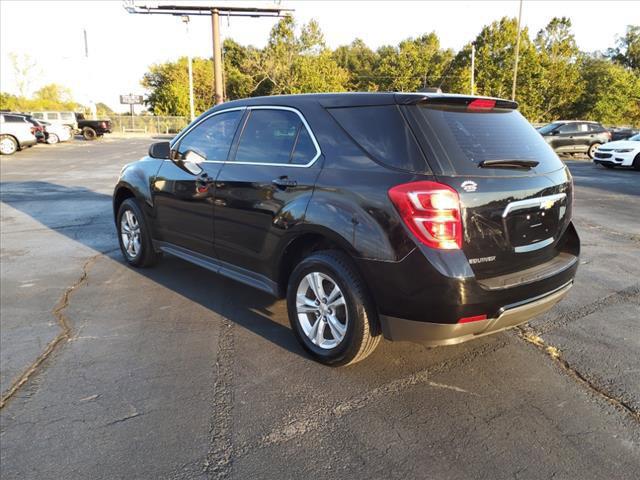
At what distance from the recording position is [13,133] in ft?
72.1

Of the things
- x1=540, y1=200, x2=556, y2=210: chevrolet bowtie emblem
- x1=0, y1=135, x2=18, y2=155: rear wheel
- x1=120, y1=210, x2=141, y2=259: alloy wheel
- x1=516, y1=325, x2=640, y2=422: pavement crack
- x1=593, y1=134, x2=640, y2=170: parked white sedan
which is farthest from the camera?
x1=0, y1=135, x2=18, y2=155: rear wheel

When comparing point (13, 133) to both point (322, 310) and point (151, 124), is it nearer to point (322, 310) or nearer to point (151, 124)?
point (322, 310)

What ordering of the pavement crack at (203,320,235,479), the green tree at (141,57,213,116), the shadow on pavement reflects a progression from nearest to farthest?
the pavement crack at (203,320,235,479) → the shadow on pavement → the green tree at (141,57,213,116)

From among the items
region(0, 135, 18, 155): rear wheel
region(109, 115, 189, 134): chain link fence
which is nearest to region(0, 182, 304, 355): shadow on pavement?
region(0, 135, 18, 155): rear wheel

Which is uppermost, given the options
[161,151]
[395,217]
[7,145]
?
[161,151]

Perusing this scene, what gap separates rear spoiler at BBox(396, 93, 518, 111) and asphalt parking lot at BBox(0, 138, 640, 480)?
67.7 inches

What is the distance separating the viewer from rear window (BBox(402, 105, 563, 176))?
9.34 ft

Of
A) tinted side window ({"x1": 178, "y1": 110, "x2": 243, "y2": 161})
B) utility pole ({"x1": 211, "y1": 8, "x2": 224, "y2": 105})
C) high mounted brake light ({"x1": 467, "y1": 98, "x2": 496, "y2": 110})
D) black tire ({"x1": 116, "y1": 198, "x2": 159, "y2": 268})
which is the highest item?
utility pole ({"x1": 211, "y1": 8, "x2": 224, "y2": 105})

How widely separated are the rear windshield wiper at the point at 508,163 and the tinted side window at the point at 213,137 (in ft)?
7.01

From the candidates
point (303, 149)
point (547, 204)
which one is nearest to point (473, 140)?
point (547, 204)

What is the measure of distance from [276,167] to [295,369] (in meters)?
1.42

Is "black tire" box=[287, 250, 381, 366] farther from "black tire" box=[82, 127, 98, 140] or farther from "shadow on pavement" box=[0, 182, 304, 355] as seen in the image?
"black tire" box=[82, 127, 98, 140]

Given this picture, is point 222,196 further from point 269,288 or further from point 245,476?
point 245,476

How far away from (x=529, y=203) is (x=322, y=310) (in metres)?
1.47
